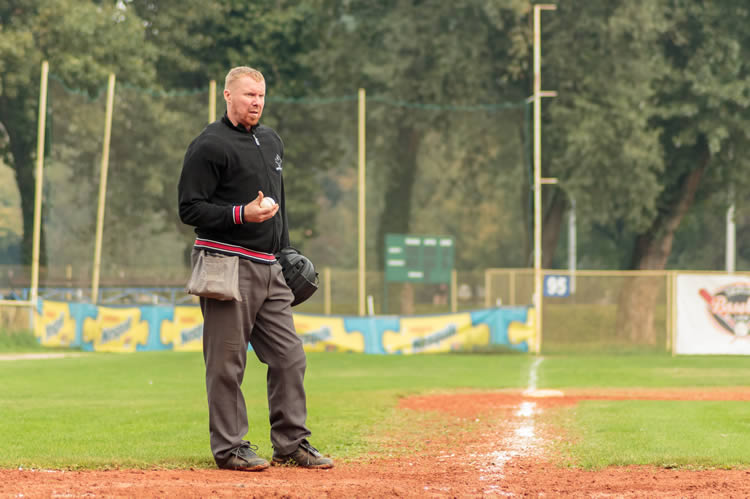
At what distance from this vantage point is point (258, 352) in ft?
21.2

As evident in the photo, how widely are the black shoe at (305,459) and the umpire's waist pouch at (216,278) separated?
979 mm

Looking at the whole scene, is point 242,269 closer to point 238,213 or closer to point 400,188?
point 238,213

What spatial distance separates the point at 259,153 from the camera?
6.30 m

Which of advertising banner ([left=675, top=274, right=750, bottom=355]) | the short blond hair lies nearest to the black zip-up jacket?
the short blond hair

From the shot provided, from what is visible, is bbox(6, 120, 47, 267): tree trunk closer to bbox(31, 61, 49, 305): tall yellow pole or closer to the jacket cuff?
bbox(31, 61, 49, 305): tall yellow pole

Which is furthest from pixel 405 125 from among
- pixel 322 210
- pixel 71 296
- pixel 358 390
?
pixel 358 390

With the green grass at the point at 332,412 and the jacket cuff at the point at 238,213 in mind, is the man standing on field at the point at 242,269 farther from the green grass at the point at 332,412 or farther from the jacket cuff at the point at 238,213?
the green grass at the point at 332,412

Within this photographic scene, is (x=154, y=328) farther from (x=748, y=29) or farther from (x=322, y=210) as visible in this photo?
(x=748, y=29)

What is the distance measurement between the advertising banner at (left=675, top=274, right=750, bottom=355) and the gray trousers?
15.3 meters

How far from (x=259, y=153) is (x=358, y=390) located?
6.72 m

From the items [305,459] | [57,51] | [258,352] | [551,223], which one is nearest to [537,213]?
[551,223]

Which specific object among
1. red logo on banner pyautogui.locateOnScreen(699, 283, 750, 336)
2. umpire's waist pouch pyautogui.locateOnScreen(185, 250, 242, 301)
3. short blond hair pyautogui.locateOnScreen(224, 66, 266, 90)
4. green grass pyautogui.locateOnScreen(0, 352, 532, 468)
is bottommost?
green grass pyautogui.locateOnScreen(0, 352, 532, 468)

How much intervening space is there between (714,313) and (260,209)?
1606 centimetres

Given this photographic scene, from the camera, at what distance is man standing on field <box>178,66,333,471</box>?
613 cm
